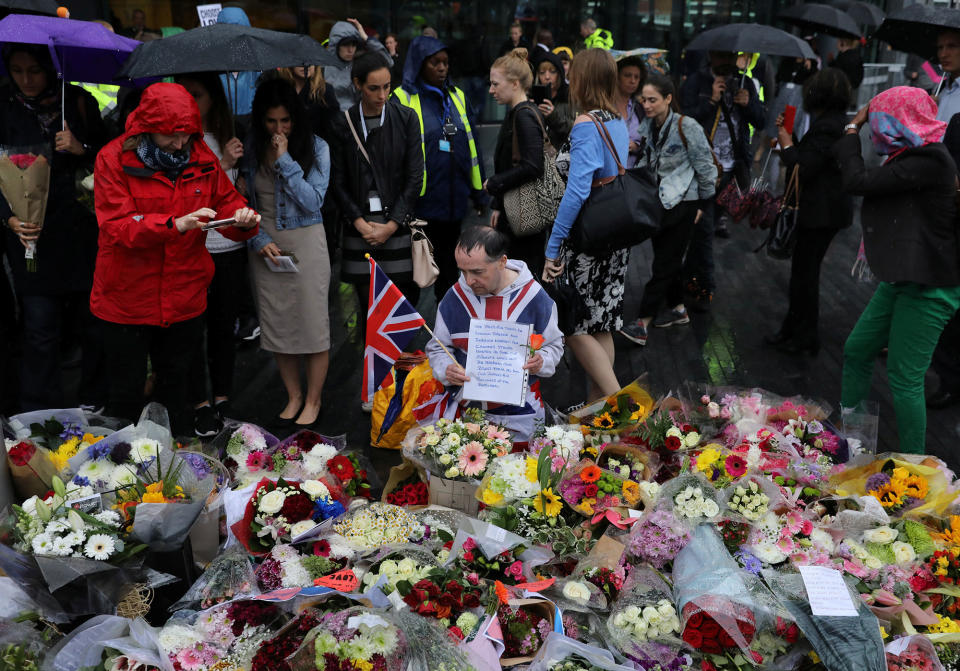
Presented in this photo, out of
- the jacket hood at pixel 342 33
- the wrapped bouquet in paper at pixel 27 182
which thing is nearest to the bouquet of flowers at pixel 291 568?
the wrapped bouquet in paper at pixel 27 182

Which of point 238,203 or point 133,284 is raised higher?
point 238,203

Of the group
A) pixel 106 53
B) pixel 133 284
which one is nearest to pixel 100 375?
pixel 133 284

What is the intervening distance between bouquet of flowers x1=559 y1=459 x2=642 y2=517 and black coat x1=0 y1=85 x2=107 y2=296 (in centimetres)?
283

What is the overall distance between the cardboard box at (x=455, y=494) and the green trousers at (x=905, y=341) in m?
2.21

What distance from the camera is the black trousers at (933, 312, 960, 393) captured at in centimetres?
490

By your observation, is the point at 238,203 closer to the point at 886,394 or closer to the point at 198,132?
the point at 198,132

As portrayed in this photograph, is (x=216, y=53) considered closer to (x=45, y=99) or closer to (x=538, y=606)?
(x=45, y=99)

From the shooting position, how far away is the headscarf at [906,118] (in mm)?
3547

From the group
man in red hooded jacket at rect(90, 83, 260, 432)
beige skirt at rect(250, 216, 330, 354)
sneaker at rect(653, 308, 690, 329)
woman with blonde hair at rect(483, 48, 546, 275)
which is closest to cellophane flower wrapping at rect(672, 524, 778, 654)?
man in red hooded jacket at rect(90, 83, 260, 432)

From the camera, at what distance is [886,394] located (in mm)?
5141

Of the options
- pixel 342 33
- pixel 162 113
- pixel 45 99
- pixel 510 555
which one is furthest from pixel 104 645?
pixel 342 33

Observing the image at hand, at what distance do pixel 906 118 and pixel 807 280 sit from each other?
2.03m

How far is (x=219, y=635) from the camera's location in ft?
7.76

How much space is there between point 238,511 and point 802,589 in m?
1.89
